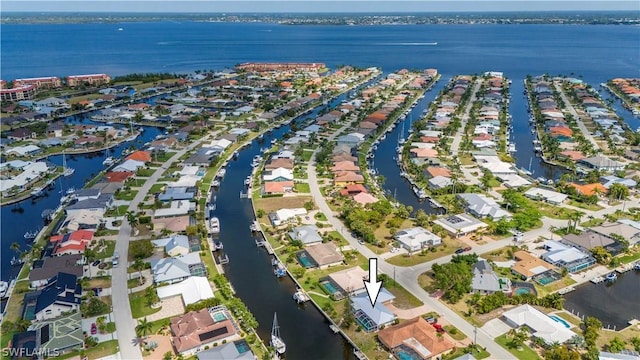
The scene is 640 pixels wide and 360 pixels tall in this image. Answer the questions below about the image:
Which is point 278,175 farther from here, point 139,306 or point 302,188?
point 139,306

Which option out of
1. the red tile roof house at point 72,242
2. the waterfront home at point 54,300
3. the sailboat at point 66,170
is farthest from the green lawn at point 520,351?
the sailboat at point 66,170

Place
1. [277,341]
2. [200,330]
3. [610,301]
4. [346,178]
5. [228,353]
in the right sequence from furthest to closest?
[346,178] → [610,301] → [277,341] → [200,330] → [228,353]

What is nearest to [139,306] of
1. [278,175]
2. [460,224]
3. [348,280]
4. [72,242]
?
[72,242]

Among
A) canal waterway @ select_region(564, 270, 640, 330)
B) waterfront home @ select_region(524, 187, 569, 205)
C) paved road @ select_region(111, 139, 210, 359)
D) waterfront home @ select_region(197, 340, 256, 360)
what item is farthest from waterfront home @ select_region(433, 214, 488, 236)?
paved road @ select_region(111, 139, 210, 359)

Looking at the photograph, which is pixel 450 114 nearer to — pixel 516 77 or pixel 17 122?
pixel 516 77

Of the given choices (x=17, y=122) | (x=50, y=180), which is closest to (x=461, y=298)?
(x=50, y=180)

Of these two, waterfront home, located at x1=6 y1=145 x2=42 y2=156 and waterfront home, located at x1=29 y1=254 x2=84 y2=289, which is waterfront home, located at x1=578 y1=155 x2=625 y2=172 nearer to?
waterfront home, located at x1=29 y1=254 x2=84 y2=289
